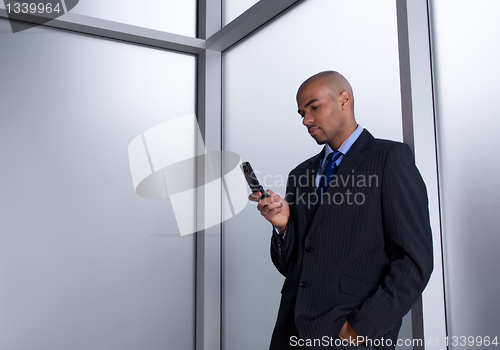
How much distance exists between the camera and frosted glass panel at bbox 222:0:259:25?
2611 millimetres

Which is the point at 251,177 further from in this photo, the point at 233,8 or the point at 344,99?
the point at 233,8

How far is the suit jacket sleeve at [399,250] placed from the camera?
104cm

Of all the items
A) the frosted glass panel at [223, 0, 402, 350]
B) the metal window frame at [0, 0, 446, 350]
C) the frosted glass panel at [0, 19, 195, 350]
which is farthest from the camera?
the frosted glass panel at [0, 19, 195, 350]

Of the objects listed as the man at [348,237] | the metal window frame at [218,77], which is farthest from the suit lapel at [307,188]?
the metal window frame at [218,77]

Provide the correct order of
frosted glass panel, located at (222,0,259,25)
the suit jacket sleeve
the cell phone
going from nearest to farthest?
the suit jacket sleeve < the cell phone < frosted glass panel, located at (222,0,259,25)

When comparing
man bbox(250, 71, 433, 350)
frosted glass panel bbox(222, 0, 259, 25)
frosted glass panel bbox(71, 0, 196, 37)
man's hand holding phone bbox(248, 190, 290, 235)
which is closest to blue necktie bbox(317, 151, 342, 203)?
man bbox(250, 71, 433, 350)

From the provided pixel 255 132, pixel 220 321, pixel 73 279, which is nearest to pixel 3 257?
Result: pixel 73 279

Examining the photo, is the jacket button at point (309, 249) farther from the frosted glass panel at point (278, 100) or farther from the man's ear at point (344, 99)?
the frosted glass panel at point (278, 100)

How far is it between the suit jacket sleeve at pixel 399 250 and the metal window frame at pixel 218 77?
344 mm

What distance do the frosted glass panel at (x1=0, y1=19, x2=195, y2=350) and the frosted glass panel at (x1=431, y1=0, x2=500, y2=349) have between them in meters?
1.75

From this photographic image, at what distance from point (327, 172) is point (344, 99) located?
229 mm

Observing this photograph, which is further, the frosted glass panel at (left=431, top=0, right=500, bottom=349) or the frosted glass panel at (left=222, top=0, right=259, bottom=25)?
the frosted glass panel at (left=222, top=0, right=259, bottom=25)

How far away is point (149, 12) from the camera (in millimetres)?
2814

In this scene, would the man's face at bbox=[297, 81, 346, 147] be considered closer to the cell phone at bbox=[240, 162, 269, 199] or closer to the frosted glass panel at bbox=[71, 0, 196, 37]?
the cell phone at bbox=[240, 162, 269, 199]
